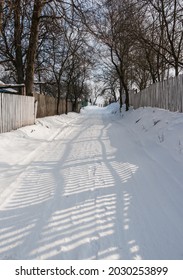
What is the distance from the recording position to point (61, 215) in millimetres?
4305

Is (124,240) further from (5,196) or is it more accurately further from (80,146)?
(80,146)

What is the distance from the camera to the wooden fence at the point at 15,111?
11312 mm

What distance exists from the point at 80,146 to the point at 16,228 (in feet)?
22.0

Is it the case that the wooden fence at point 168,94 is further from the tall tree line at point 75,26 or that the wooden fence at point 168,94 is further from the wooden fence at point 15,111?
the wooden fence at point 15,111

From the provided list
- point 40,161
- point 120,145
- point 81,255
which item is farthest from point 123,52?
point 81,255

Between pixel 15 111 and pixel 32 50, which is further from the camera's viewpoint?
pixel 32 50

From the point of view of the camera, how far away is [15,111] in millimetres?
12797

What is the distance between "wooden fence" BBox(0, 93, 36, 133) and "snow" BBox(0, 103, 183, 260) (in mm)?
2854

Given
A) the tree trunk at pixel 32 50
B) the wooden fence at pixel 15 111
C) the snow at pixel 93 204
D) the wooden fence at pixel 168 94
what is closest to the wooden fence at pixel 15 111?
the wooden fence at pixel 15 111

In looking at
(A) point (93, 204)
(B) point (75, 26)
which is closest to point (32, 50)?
(B) point (75, 26)

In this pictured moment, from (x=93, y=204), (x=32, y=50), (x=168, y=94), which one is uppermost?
(x=32, y=50)

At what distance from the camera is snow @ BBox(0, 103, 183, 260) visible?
3.43 meters

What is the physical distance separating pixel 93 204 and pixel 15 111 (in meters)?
9.03

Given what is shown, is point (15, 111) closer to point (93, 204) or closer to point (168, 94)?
point (168, 94)
